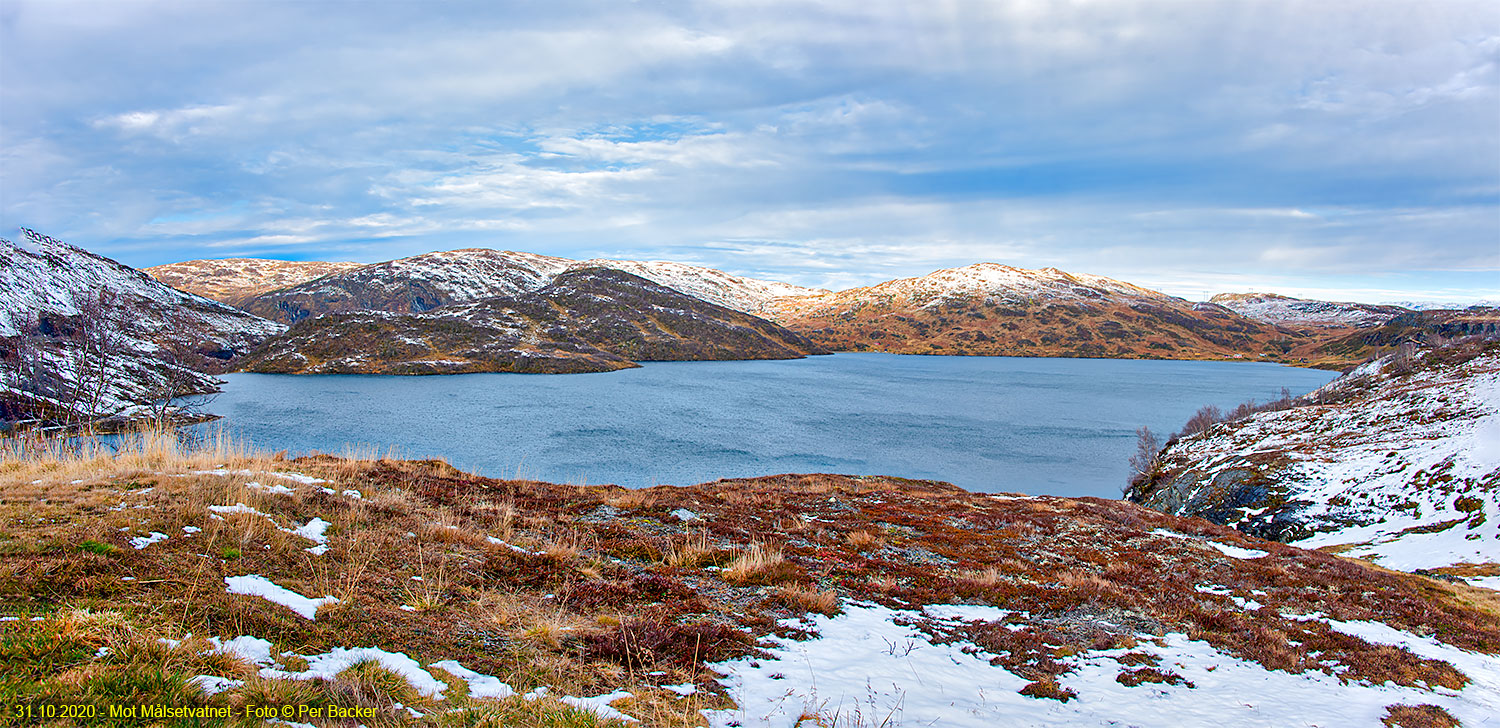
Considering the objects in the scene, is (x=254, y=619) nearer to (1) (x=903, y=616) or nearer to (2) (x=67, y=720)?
(2) (x=67, y=720)

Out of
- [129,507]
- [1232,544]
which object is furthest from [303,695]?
[1232,544]

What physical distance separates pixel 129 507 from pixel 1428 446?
46102mm

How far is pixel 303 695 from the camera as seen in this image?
5164mm

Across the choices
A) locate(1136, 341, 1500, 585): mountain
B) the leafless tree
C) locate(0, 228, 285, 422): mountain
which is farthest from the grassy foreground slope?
the leafless tree

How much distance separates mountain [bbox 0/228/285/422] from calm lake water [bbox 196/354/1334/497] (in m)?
11.1

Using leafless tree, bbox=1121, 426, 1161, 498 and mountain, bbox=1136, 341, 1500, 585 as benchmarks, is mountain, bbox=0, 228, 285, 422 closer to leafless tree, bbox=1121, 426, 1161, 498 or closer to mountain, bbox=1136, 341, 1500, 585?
mountain, bbox=1136, 341, 1500, 585

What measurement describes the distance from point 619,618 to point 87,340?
3139 cm

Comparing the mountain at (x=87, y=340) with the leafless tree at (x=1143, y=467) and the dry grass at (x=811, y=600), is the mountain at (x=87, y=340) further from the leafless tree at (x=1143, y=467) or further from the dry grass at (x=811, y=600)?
the leafless tree at (x=1143, y=467)

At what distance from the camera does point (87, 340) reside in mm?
25656

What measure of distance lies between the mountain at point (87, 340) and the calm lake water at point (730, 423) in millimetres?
11082

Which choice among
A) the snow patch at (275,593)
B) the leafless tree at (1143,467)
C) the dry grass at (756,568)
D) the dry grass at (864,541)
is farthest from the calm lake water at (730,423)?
the snow patch at (275,593)

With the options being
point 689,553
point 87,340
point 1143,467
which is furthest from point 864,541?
point 1143,467

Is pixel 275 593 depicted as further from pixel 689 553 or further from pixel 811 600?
pixel 811 600

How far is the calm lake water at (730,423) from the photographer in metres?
59.0
